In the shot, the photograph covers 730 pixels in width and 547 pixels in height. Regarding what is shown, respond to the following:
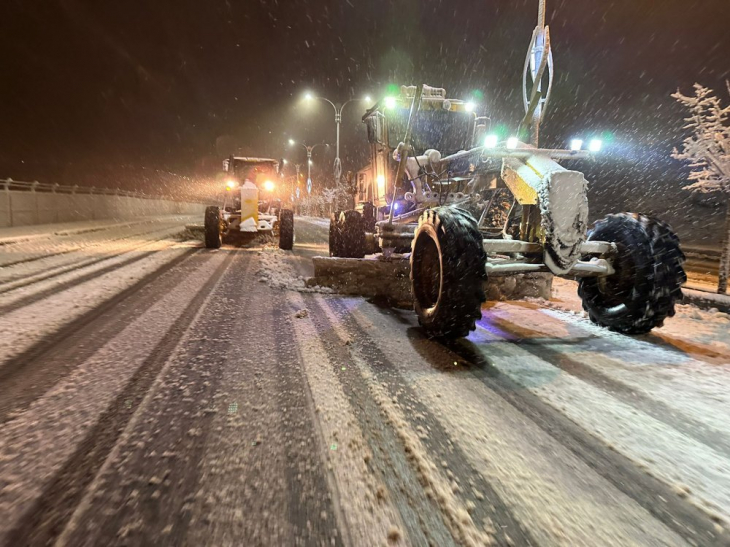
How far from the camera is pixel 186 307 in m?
5.19

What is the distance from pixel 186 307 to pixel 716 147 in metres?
12.0

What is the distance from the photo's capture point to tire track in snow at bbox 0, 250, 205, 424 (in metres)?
2.80

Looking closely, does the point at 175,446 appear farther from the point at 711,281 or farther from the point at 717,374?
the point at 711,281

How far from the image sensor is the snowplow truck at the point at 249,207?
12.6 metres

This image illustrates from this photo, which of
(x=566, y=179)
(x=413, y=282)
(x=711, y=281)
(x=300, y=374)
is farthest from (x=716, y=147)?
(x=300, y=374)

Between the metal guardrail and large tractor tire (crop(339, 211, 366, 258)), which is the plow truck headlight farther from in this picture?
the metal guardrail

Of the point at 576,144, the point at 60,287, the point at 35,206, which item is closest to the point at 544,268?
the point at 576,144

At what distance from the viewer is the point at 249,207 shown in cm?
1330

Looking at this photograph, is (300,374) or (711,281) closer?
(300,374)

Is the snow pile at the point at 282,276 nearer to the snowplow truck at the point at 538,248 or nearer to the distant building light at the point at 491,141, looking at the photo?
the snowplow truck at the point at 538,248

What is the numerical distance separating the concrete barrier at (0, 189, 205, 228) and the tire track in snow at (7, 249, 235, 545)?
18529 millimetres

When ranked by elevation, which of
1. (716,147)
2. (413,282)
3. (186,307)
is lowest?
(186,307)

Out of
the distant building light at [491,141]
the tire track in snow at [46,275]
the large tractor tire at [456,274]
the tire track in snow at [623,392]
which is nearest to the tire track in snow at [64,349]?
the tire track in snow at [46,275]

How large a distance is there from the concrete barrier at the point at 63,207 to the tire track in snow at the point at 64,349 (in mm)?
15341
